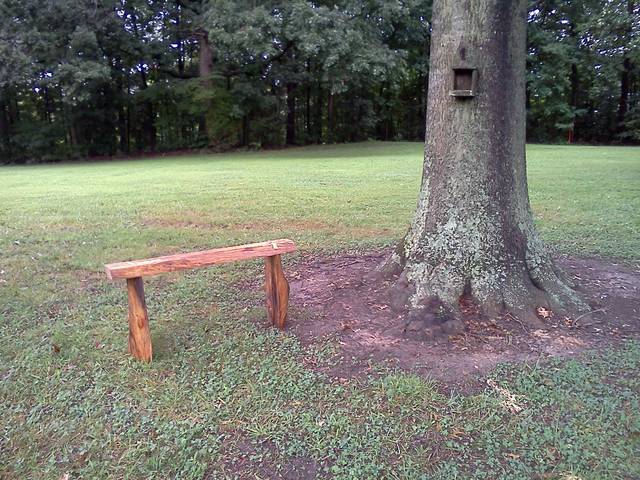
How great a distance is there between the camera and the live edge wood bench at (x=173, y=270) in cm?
271

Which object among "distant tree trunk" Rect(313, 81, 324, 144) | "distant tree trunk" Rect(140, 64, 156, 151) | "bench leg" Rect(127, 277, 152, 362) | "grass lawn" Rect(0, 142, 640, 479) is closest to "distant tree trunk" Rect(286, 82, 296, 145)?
"distant tree trunk" Rect(313, 81, 324, 144)

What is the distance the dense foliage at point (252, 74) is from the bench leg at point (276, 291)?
1363 cm

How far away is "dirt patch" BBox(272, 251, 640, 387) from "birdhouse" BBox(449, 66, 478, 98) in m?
1.42

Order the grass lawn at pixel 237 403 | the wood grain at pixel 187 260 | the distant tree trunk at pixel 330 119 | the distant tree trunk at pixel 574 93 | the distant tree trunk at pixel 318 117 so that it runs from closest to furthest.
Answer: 1. the grass lawn at pixel 237 403
2. the wood grain at pixel 187 260
3. the distant tree trunk at pixel 574 93
4. the distant tree trunk at pixel 330 119
5. the distant tree trunk at pixel 318 117

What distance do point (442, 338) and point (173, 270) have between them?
1625mm

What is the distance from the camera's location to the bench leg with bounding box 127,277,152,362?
276cm

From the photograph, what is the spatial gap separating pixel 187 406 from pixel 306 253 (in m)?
2.79

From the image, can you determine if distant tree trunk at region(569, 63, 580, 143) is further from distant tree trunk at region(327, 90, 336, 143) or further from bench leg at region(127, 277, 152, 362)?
bench leg at region(127, 277, 152, 362)

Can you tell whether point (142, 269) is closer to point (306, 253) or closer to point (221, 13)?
point (306, 253)

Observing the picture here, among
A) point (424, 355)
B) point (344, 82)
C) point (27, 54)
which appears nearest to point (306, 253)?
point (424, 355)

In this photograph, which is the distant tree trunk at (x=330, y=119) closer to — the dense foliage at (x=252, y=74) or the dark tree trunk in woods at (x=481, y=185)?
the dense foliage at (x=252, y=74)

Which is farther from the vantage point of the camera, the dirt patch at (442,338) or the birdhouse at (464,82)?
the birdhouse at (464,82)

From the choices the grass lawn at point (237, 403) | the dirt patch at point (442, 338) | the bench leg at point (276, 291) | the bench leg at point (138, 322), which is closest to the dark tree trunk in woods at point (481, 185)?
the dirt patch at point (442, 338)

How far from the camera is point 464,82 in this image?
3227 millimetres
